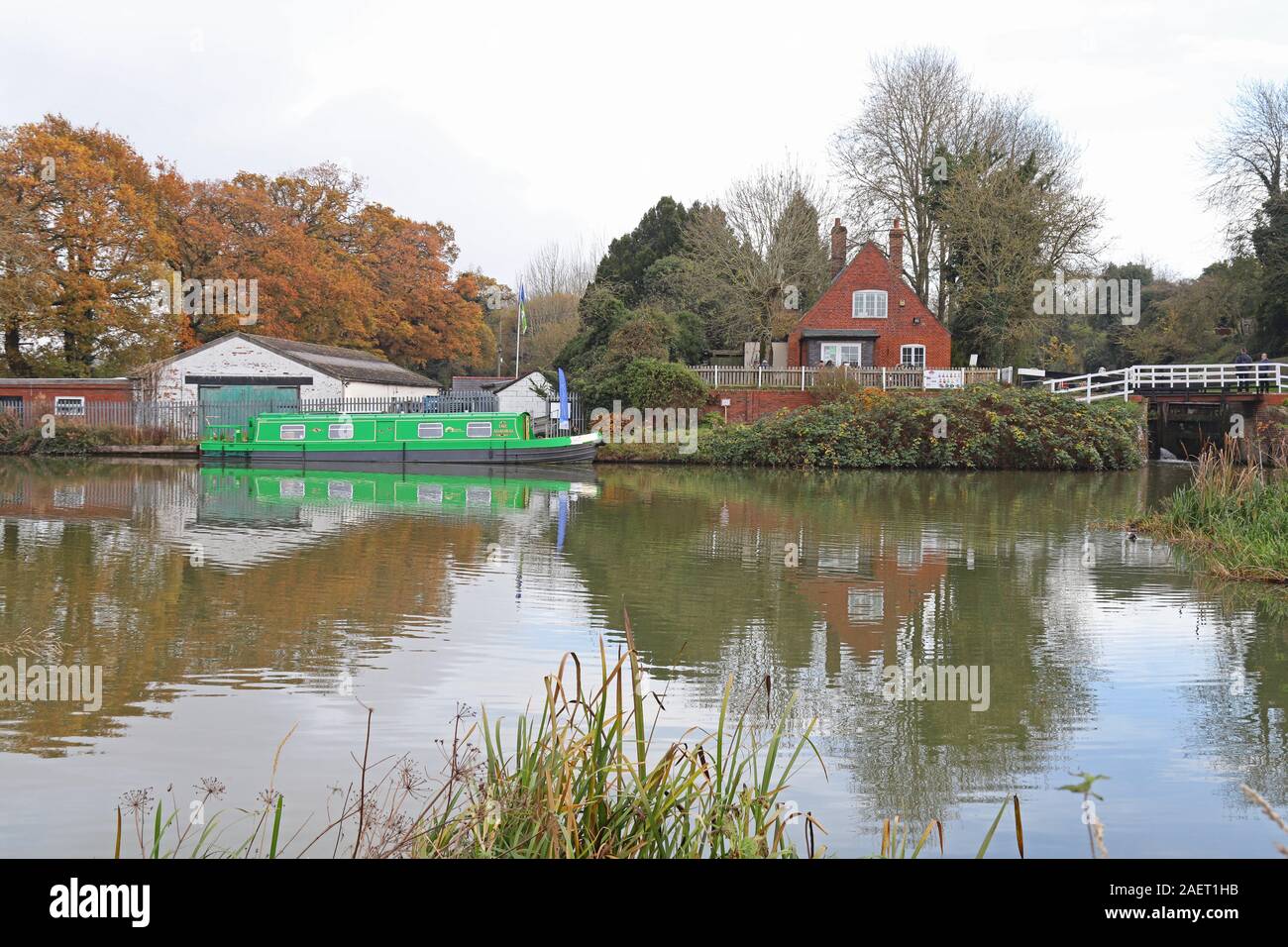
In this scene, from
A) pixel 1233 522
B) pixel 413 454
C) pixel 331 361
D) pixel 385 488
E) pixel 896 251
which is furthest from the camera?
pixel 896 251

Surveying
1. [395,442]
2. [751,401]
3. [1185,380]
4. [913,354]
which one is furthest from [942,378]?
[395,442]

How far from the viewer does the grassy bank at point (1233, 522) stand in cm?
1375

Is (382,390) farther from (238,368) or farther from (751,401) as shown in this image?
(751,401)

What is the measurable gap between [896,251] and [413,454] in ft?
76.7

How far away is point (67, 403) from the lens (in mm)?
41719

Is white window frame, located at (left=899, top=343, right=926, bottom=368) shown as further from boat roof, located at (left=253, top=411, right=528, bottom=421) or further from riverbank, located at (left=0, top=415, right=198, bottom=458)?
riverbank, located at (left=0, top=415, right=198, bottom=458)

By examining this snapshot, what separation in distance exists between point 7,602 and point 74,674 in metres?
3.86

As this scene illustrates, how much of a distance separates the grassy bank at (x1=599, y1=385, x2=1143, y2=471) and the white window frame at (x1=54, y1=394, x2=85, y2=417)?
76.5 feet

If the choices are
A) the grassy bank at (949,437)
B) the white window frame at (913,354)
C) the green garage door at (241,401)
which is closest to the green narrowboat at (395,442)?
the green garage door at (241,401)

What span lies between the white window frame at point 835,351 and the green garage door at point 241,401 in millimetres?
21354

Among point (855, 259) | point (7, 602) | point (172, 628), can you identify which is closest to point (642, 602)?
point (172, 628)
